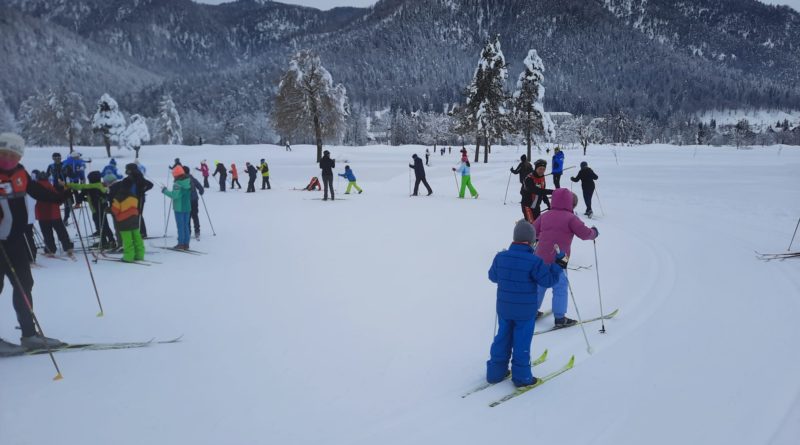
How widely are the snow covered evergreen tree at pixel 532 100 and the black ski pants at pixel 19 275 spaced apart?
3422 centimetres

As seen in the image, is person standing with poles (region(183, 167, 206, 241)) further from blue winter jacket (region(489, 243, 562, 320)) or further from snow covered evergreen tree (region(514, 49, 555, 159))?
snow covered evergreen tree (region(514, 49, 555, 159))

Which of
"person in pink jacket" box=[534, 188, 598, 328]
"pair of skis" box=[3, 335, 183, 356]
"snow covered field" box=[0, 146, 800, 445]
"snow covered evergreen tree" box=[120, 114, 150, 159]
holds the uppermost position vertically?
"snow covered evergreen tree" box=[120, 114, 150, 159]

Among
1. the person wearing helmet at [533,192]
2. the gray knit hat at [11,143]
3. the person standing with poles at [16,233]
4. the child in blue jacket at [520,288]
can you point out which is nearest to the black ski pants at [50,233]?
the person standing with poles at [16,233]

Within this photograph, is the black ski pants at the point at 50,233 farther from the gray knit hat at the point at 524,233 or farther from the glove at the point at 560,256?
the glove at the point at 560,256

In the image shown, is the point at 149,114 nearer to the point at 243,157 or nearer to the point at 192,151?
the point at 192,151

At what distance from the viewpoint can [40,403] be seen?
3.40m

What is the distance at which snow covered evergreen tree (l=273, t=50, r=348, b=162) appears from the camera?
3466cm

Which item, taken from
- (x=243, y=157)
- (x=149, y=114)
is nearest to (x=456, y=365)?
(x=243, y=157)

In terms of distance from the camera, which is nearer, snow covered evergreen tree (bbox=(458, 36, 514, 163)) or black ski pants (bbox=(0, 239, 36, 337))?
black ski pants (bbox=(0, 239, 36, 337))

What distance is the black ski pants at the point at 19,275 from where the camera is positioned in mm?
3922

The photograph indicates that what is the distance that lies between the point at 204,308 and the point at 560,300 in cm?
456

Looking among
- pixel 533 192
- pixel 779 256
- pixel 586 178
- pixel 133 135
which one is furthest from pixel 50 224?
pixel 133 135

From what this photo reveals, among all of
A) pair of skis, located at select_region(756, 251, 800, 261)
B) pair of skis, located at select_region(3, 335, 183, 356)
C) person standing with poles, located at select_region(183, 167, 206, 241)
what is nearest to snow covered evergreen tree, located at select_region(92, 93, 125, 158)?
person standing with poles, located at select_region(183, 167, 206, 241)

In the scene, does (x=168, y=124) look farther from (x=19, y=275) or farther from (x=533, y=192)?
(x=19, y=275)
